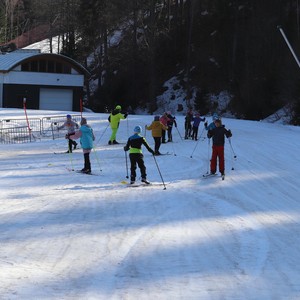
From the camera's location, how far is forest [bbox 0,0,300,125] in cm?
4584

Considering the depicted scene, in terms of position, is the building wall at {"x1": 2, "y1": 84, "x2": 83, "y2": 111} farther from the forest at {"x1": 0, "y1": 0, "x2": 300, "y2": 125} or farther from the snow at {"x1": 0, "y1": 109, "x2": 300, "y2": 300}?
the snow at {"x1": 0, "y1": 109, "x2": 300, "y2": 300}

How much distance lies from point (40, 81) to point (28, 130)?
23.3 meters

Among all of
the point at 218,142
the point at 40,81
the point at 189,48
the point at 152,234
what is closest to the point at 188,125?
the point at 218,142

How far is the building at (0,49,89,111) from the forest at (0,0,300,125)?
5.34 meters

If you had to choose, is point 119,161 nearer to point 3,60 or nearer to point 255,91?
point 255,91

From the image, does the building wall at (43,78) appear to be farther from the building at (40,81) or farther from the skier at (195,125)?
the skier at (195,125)

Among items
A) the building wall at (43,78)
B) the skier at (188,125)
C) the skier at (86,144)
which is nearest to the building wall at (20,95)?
the building wall at (43,78)

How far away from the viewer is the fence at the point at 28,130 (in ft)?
92.1

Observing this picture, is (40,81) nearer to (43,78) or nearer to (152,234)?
(43,78)

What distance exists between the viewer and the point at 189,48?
184ft

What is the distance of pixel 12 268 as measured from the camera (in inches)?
240

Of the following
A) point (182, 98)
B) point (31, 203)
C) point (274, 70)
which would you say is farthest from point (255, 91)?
point (31, 203)

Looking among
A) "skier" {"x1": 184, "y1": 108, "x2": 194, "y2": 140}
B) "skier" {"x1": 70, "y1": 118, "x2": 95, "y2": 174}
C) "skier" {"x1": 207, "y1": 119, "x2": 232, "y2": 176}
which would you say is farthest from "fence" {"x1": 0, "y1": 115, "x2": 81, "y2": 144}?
"skier" {"x1": 207, "y1": 119, "x2": 232, "y2": 176}

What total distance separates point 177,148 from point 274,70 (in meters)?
26.3
